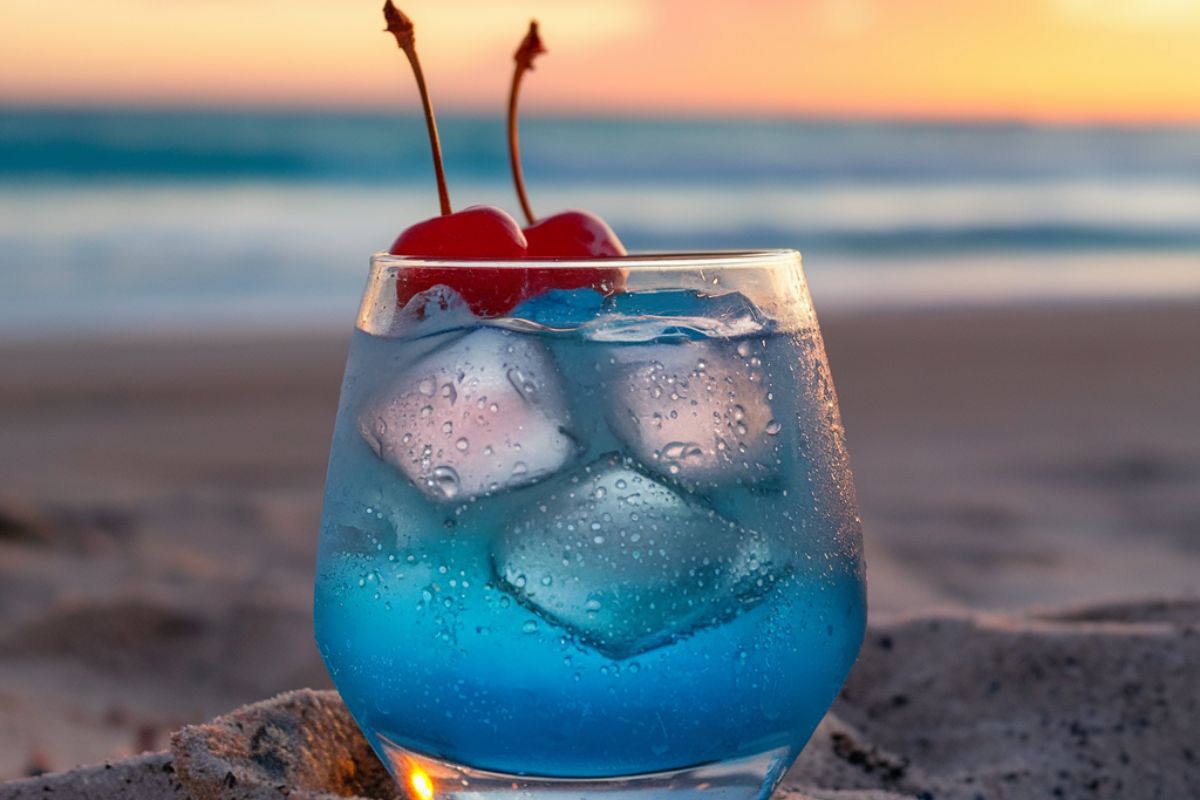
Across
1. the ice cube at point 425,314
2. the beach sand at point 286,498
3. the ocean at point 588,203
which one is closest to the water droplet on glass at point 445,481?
the ice cube at point 425,314

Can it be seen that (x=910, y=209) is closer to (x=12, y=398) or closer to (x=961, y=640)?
(x=12, y=398)

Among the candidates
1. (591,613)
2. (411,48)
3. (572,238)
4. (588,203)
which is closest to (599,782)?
(591,613)

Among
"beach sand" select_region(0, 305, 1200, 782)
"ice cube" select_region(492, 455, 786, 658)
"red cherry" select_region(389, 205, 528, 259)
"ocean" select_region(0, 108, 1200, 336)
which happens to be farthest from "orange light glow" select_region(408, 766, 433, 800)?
"ocean" select_region(0, 108, 1200, 336)

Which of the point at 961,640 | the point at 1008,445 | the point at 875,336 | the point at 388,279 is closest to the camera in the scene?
the point at 388,279

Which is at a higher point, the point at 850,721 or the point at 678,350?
the point at 678,350

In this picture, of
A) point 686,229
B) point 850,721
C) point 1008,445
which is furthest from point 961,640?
point 686,229

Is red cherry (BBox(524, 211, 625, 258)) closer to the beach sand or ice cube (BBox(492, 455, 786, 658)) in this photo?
ice cube (BBox(492, 455, 786, 658))
